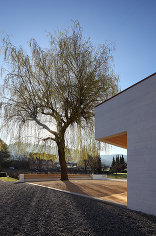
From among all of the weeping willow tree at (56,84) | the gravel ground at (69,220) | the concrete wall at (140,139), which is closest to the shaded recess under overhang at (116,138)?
the concrete wall at (140,139)

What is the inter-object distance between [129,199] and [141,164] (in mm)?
925

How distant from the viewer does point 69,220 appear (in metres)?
3.56

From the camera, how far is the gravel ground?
301cm

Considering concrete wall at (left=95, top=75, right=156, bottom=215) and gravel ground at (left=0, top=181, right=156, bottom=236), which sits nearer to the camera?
gravel ground at (left=0, top=181, right=156, bottom=236)

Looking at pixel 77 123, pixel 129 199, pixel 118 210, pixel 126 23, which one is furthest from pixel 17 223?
pixel 126 23

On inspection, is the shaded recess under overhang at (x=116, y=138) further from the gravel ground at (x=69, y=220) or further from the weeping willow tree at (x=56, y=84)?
the weeping willow tree at (x=56, y=84)

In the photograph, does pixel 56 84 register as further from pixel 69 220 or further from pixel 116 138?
pixel 69 220

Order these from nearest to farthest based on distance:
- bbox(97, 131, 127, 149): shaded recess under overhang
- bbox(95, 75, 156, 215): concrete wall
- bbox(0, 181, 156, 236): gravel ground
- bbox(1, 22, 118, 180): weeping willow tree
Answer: bbox(0, 181, 156, 236): gravel ground, bbox(95, 75, 156, 215): concrete wall, bbox(97, 131, 127, 149): shaded recess under overhang, bbox(1, 22, 118, 180): weeping willow tree

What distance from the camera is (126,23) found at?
7.04m

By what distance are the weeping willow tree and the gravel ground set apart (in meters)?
5.20

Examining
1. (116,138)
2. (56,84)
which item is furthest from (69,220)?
(56,84)

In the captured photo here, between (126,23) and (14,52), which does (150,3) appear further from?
(14,52)

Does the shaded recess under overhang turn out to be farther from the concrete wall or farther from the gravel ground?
the gravel ground

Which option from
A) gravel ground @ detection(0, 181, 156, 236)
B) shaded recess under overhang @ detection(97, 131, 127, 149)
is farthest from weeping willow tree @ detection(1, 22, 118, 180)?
gravel ground @ detection(0, 181, 156, 236)
